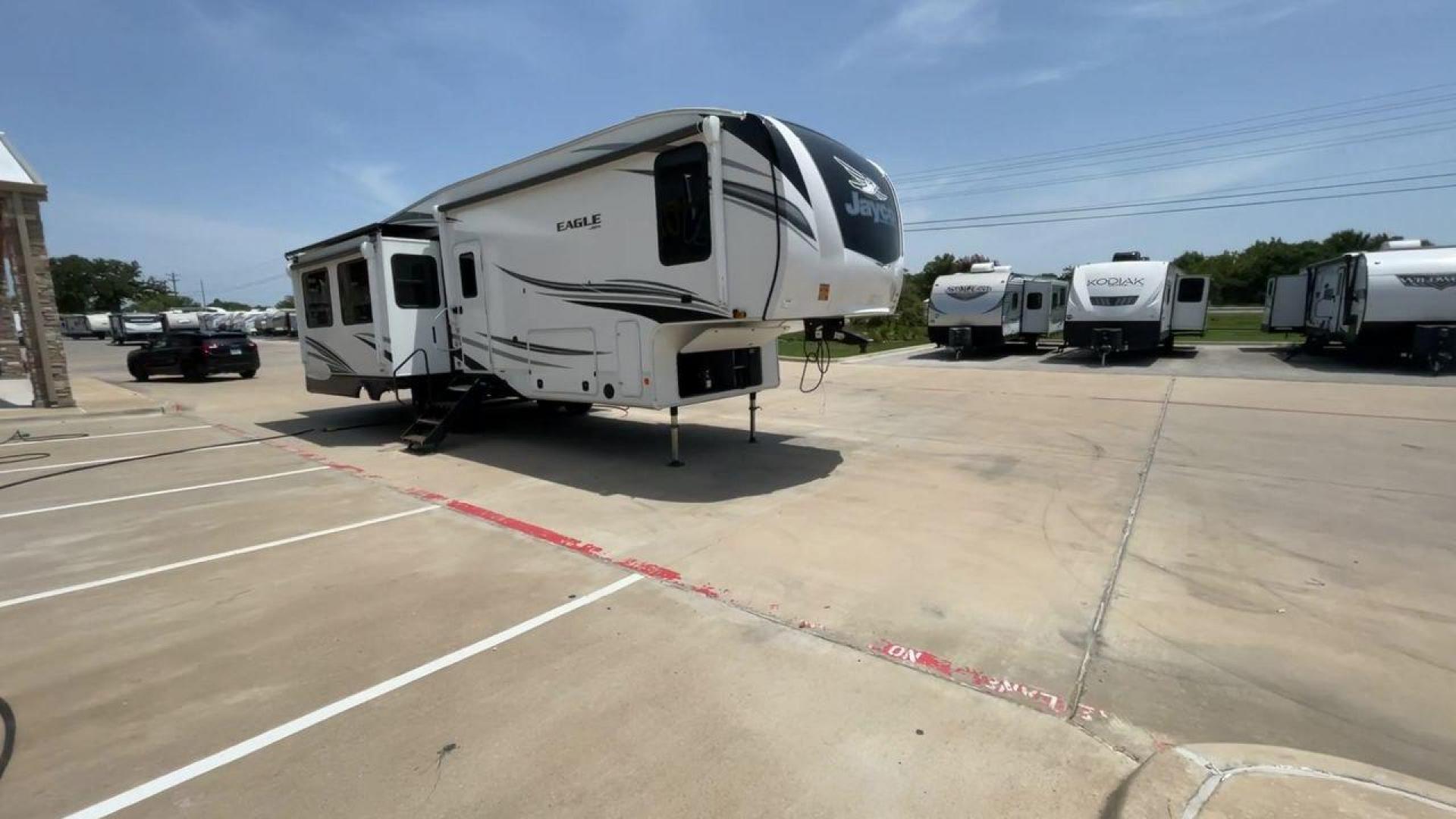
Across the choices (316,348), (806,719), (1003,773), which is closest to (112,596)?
(806,719)

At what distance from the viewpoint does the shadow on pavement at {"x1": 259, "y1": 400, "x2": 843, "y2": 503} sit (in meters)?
6.57

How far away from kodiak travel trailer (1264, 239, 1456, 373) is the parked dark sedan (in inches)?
1143

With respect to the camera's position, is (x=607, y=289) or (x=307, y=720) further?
(x=607, y=289)

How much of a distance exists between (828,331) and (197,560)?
5733mm

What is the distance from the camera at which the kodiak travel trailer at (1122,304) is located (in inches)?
658

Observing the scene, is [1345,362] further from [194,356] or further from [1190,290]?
[194,356]

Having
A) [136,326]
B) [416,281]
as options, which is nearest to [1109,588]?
[416,281]

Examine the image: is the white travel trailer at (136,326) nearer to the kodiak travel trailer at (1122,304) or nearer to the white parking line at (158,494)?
the white parking line at (158,494)

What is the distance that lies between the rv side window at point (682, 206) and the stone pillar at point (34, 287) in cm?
1317

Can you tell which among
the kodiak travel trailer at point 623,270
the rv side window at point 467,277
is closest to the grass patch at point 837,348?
the rv side window at point 467,277

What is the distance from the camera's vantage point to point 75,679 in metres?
3.10

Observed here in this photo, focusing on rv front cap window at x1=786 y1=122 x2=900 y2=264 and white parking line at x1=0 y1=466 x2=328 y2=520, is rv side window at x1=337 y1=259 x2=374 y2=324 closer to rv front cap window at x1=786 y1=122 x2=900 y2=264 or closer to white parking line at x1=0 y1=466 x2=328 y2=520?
white parking line at x1=0 y1=466 x2=328 y2=520

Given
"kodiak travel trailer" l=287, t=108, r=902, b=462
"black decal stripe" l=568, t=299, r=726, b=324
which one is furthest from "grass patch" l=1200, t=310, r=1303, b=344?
"black decal stripe" l=568, t=299, r=726, b=324

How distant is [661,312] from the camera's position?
247 inches
